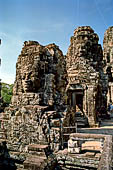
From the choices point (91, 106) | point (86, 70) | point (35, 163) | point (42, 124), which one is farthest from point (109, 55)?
point (35, 163)

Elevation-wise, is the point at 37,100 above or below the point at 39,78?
below

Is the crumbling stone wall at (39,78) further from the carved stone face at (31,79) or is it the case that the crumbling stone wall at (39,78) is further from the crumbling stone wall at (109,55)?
the crumbling stone wall at (109,55)

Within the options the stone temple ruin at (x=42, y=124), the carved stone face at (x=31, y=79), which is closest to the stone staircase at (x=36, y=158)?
the stone temple ruin at (x=42, y=124)

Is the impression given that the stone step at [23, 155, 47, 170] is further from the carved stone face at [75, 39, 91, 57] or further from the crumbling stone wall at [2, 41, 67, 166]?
the carved stone face at [75, 39, 91, 57]

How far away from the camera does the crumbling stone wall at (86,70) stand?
11.1m

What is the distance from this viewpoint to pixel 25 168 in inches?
148

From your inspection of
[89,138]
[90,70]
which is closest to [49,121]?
[89,138]

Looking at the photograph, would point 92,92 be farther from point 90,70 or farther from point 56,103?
point 56,103

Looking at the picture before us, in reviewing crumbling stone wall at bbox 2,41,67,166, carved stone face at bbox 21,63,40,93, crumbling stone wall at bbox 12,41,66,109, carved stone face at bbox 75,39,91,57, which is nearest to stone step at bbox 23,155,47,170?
crumbling stone wall at bbox 2,41,67,166

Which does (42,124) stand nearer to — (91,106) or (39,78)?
(39,78)

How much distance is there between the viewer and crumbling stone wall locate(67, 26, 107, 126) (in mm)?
11109

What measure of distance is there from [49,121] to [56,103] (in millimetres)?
1039

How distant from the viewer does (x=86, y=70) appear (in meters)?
11.8

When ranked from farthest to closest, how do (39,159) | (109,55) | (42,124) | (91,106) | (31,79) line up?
(109,55)
(91,106)
(31,79)
(42,124)
(39,159)
